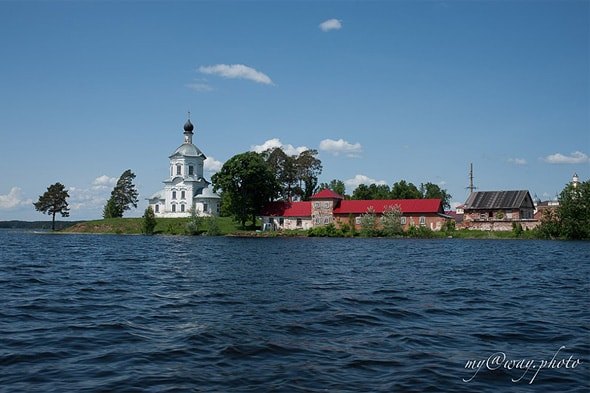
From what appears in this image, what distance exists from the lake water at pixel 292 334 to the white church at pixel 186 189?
7946 centimetres

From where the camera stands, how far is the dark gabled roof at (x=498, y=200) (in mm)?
80750

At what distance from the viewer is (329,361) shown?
9.41 metres

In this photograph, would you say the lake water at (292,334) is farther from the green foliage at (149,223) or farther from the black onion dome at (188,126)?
the black onion dome at (188,126)

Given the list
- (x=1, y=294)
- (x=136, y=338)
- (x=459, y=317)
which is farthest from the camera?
(x=1, y=294)

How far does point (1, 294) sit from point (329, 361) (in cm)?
1295

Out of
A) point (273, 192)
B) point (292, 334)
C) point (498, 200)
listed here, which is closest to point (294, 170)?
point (273, 192)

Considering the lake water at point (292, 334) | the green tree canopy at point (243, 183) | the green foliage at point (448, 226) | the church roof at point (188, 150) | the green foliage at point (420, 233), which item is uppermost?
the church roof at point (188, 150)

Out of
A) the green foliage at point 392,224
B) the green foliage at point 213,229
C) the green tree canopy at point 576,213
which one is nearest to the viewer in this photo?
the green tree canopy at point 576,213

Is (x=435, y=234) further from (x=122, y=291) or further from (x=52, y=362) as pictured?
(x=52, y=362)

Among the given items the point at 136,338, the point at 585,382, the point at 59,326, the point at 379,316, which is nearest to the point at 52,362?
the point at 136,338

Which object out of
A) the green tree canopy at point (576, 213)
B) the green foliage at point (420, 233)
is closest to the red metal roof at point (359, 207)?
the green foliage at point (420, 233)

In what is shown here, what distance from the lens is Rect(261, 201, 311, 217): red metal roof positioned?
86.7 m

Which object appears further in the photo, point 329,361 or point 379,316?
point 379,316

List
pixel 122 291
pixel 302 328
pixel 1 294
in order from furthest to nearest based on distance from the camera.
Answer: pixel 122 291
pixel 1 294
pixel 302 328
